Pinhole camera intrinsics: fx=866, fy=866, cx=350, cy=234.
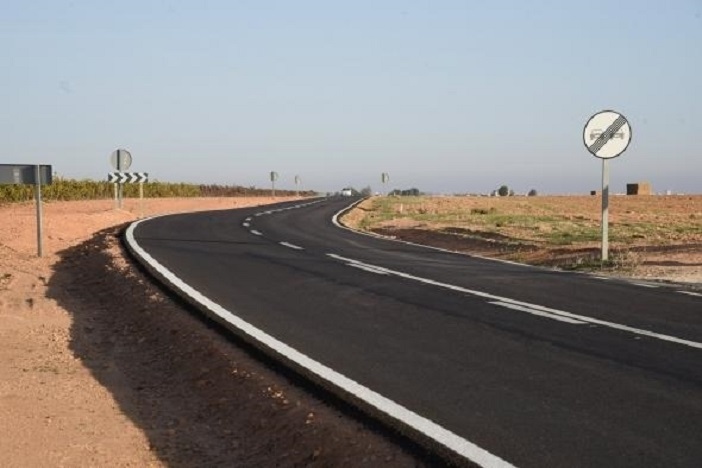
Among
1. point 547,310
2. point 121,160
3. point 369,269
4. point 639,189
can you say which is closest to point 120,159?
point 121,160

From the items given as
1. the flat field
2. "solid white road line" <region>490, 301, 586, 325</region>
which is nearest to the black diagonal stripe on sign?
the flat field

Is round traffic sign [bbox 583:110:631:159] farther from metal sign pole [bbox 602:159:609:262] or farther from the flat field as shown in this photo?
the flat field

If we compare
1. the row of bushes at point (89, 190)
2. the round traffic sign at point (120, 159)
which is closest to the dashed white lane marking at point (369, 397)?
the round traffic sign at point (120, 159)

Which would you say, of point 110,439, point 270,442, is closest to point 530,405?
point 270,442

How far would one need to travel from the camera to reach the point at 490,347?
8.32 meters

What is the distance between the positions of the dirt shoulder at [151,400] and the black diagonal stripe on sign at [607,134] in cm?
944

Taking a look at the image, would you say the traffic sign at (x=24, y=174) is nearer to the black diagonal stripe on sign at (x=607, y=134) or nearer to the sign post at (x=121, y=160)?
the black diagonal stripe on sign at (x=607, y=134)

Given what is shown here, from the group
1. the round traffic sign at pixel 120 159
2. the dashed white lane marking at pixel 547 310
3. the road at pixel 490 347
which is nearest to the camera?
the road at pixel 490 347

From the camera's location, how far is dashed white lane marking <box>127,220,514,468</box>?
5121 mm

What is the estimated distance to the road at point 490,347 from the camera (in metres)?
5.48

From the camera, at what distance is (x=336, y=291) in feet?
41.7

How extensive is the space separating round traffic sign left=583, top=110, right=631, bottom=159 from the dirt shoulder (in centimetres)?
944

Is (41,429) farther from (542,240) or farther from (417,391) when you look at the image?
(542,240)

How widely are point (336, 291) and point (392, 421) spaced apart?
6.91 meters
